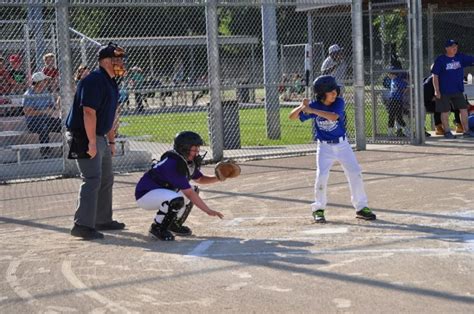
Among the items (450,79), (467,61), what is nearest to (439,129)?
(450,79)

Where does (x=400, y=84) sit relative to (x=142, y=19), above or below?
below

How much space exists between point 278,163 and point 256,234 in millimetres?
5828

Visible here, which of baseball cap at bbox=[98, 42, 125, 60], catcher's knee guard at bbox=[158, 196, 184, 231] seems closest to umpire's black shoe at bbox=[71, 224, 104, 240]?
catcher's knee guard at bbox=[158, 196, 184, 231]

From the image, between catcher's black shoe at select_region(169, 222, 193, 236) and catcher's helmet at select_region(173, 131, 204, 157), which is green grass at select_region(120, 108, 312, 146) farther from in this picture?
catcher's helmet at select_region(173, 131, 204, 157)

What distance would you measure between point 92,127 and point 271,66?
9737 mm

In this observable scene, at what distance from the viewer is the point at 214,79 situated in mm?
13586

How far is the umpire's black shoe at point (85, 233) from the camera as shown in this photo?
7.80 m

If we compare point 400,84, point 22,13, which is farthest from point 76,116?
point 22,13

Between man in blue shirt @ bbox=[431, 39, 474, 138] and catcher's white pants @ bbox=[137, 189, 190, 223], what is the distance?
9.48 metres

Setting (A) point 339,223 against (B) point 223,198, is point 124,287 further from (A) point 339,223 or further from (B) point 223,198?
(B) point 223,198

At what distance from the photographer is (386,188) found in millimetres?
10375

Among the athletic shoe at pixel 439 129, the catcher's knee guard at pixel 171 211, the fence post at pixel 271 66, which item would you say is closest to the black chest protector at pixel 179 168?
the catcher's knee guard at pixel 171 211

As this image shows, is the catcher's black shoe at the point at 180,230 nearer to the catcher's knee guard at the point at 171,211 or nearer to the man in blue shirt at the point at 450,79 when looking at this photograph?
the catcher's knee guard at the point at 171,211

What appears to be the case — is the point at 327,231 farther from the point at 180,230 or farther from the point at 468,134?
the point at 468,134
